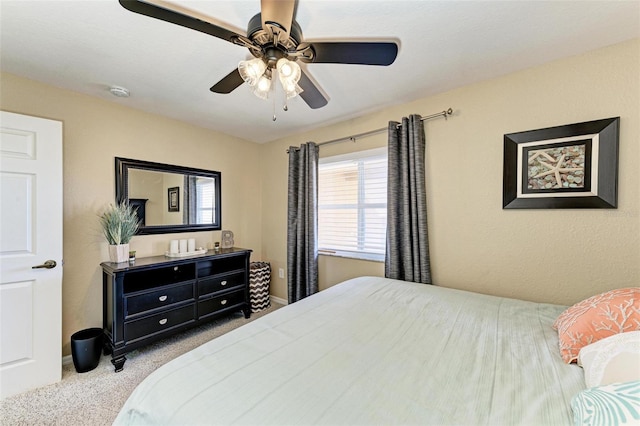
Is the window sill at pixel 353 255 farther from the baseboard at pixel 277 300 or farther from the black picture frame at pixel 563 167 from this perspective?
the black picture frame at pixel 563 167

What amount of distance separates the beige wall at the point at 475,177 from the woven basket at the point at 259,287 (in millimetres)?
837

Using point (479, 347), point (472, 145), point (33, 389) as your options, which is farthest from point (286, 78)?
point (33, 389)

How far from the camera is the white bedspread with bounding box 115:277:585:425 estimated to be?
0.75 m

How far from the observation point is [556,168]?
180cm

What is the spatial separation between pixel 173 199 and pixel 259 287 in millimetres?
1502

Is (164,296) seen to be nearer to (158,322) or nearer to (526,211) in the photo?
(158,322)

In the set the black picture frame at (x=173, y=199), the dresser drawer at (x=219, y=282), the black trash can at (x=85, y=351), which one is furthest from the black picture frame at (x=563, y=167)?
the black trash can at (x=85, y=351)

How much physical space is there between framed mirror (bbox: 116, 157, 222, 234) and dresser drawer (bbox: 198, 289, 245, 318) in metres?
0.88

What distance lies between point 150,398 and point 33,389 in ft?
6.36

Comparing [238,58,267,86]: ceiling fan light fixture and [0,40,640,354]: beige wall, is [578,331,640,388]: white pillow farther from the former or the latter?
[238,58,267,86]: ceiling fan light fixture

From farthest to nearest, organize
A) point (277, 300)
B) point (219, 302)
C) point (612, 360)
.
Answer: point (277, 300)
point (219, 302)
point (612, 360)

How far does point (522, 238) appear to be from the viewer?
1.94 meters

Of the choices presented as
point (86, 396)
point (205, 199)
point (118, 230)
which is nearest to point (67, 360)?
point (86, 396)

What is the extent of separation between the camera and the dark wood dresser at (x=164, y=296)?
6.99 ft
